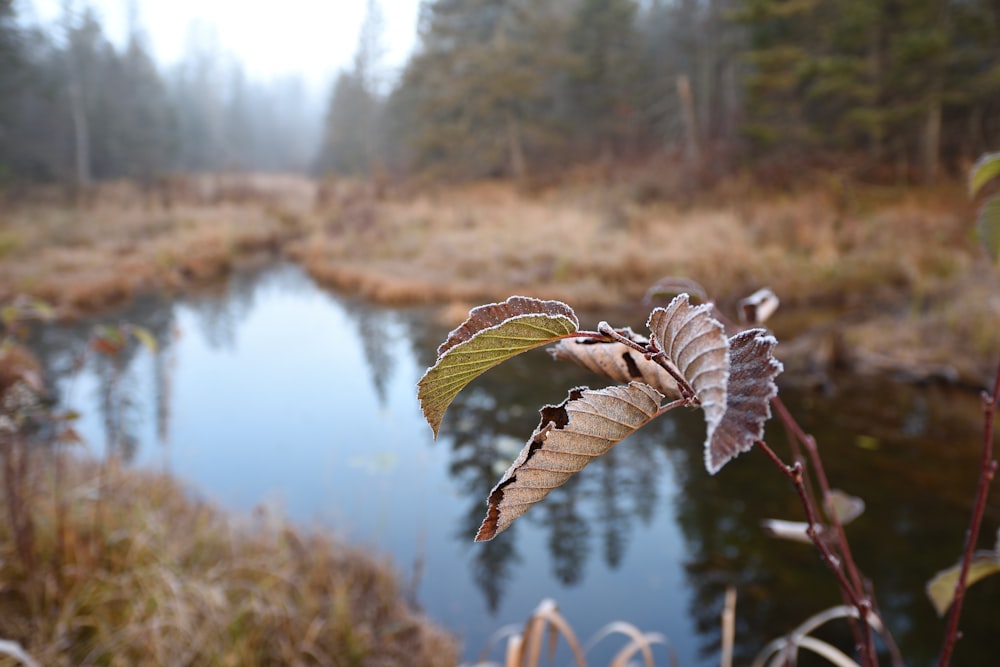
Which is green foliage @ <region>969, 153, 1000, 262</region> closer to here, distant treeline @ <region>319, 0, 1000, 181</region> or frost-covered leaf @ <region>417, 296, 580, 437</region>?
frost-covered leaf @ <region>417, 296, 580, 437</region>

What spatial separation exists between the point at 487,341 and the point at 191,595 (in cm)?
216

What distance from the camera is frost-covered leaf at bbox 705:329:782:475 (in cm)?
22

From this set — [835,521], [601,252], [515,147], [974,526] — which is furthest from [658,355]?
[515,147]

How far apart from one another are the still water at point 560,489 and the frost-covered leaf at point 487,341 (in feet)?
5.86

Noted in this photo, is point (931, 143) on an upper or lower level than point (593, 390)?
upper

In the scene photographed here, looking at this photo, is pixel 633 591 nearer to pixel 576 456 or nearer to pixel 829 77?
pixel 576 456

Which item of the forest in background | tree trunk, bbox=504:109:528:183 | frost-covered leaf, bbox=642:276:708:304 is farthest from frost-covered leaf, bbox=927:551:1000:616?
tree trunk, bbox=504:109:528:183

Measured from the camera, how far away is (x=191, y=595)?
201 centimetres

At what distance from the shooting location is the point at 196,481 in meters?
3.68

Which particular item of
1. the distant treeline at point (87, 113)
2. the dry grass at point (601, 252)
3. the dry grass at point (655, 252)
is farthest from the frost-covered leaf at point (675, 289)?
the distant treeline at point (87, 113)

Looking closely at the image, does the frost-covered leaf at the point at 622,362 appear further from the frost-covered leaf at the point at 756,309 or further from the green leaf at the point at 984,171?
the green leaf at the point at 984,171

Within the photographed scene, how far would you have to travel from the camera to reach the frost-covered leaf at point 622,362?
0.33 meters

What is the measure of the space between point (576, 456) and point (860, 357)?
584 centimetres

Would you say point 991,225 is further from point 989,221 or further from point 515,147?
point 515,147
